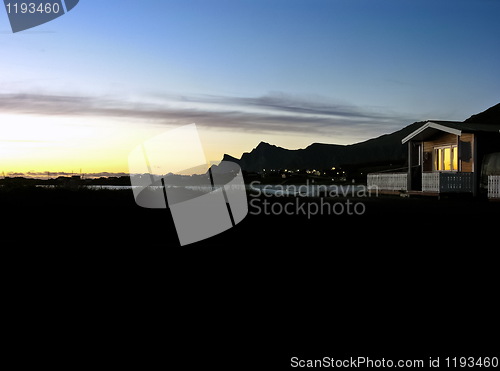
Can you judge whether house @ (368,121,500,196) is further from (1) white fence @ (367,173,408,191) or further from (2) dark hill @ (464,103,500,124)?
(2) dark hill @ (464,103,500,124)

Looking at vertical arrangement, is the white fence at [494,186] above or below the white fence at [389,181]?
above

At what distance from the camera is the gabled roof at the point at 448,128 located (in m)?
30.0

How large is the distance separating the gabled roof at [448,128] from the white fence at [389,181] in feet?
8.51

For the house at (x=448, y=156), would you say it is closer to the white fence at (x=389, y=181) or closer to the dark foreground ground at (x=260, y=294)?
the white fence at (x=389, y=181)

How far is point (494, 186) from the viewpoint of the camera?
27.3 meters

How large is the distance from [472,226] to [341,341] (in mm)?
11192

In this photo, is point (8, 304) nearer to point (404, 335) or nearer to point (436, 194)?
point (404, 335)

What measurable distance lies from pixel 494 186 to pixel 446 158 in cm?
704

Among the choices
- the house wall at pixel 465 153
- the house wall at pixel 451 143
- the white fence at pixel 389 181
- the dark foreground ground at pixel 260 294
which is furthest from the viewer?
the white fence at pixel 389 181

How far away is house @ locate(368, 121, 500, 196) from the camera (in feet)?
99.0

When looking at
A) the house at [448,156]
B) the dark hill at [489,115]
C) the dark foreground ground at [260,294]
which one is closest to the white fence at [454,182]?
the house at [448,156]

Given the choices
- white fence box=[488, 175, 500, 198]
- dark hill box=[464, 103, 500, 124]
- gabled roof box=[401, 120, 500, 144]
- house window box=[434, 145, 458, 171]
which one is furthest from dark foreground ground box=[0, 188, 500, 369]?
dark hill box=[464, 103, 500, 124]

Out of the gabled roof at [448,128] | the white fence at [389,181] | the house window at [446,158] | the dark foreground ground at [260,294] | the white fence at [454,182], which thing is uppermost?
the gabled roof at [448,128]

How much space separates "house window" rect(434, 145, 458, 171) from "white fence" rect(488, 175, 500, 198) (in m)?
5.12
